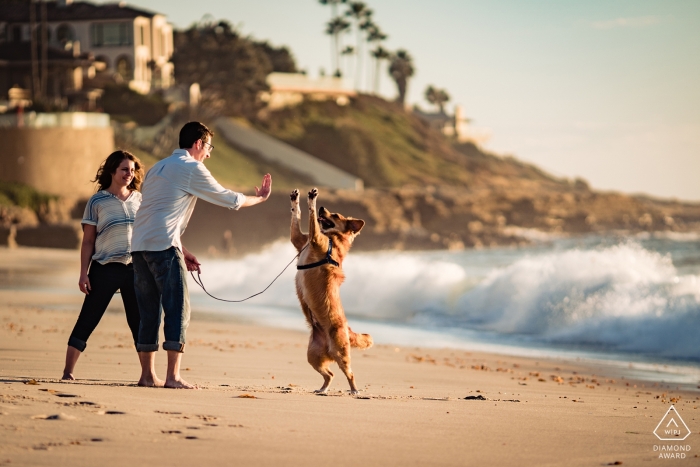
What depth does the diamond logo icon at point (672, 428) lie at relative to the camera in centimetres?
651

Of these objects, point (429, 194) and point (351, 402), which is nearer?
point (351, 402)

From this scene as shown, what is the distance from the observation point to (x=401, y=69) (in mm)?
105625

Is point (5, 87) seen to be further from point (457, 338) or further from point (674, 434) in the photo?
point (674, 434)

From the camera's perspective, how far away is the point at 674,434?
261 inches

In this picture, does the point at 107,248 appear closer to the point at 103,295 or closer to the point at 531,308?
the point at 103,295

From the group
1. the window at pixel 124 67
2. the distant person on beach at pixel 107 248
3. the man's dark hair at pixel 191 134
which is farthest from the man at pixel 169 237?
the window at pixel 124 67

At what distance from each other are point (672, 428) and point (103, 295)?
4.26m

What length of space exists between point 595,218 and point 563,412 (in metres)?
69.4

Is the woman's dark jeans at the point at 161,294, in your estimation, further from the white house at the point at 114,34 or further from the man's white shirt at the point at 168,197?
the white house at the point at 114,34

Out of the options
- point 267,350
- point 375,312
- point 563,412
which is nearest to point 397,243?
point 375,312

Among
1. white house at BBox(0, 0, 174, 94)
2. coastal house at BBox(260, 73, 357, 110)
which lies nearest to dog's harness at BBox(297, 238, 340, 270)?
white house at BBox(0, 0, 174, 94)

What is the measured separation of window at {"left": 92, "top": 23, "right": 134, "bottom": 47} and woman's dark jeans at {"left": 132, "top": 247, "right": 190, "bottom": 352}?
6308cm

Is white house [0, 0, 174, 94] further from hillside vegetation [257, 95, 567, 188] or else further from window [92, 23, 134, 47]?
hillside vegetation [257, 95, 567, 188]

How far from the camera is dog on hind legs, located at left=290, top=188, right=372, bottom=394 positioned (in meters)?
7.63
